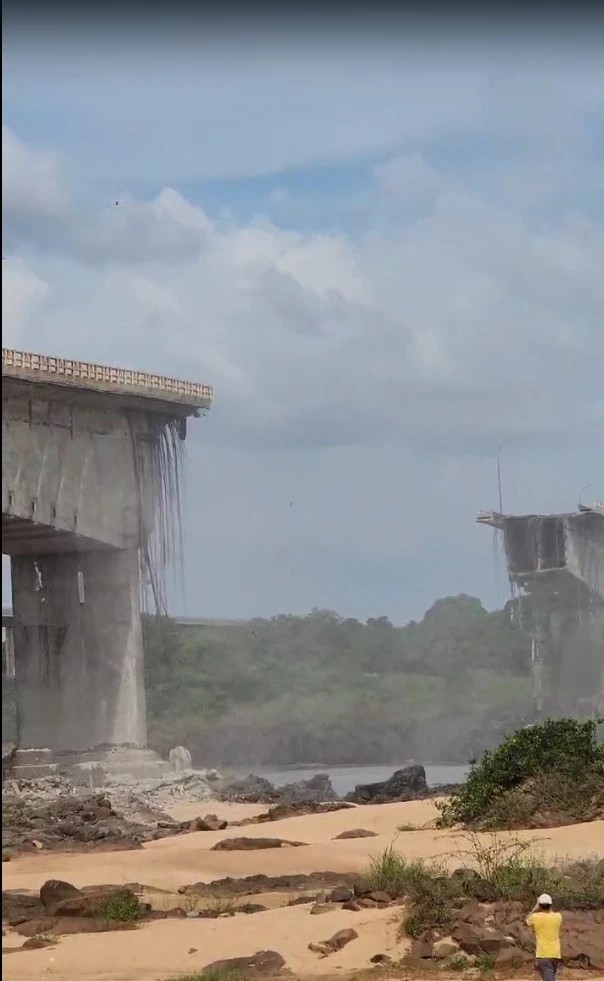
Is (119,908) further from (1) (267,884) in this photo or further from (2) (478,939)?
(2) (478,939)

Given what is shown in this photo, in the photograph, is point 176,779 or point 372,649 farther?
point 372,649

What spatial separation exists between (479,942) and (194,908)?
4.73 meters

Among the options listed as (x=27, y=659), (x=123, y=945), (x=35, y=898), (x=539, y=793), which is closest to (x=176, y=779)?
(x=27, y=659)

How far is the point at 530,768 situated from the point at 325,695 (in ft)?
89.0

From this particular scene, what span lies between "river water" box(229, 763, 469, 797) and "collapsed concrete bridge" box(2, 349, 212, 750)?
9.53 m

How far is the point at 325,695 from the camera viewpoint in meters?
52.2

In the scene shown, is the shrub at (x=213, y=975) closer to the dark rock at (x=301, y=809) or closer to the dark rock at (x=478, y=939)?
the dark rock at (x=478, y=939)

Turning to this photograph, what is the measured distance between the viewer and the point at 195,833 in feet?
91.1

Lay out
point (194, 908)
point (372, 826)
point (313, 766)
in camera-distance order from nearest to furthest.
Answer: point (194, 908)
point (372, 826)
point (313, 766)

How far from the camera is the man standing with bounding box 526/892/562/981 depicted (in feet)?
39.4

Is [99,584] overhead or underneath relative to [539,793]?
overhead

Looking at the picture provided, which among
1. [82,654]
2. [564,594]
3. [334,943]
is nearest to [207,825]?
[82,654]

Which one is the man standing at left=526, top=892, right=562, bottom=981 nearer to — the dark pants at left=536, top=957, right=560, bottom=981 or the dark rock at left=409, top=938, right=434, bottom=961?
the dark pants at left=536, top=957, right=560, bottom=981

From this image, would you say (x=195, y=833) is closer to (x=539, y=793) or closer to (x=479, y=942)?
(x=539, y=793)
